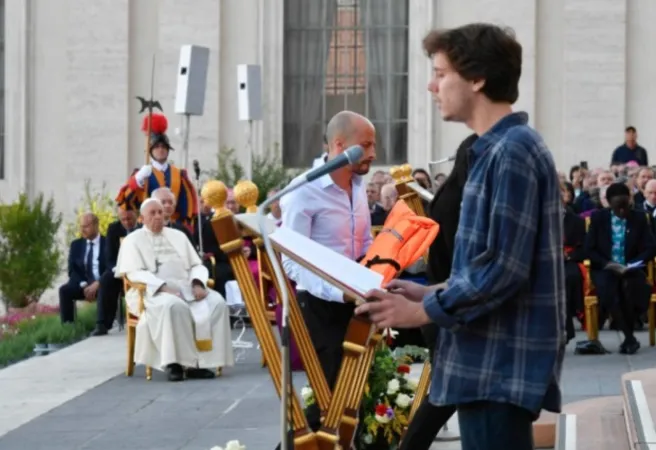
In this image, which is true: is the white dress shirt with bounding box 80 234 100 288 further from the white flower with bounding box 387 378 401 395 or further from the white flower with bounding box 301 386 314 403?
the white flower with bounding box 301 386 314 403

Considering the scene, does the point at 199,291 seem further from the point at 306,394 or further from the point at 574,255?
the point at 306,394

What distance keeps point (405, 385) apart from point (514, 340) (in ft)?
15.1

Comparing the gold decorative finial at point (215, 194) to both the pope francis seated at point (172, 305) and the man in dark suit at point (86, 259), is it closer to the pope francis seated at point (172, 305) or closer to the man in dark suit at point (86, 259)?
the pope francis seated at point (172, 305)

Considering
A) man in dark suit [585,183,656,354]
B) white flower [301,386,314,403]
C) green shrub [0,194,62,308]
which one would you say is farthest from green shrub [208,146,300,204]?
white flower [301,386,314,403]

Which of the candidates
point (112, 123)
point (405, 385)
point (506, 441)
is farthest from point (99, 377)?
point (112, 123)

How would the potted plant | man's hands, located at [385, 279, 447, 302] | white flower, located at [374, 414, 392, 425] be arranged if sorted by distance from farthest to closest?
the potted plant < white flower, located at [374, 414, 392, 425] < man's hands, located at [385, 279, 447, 302]

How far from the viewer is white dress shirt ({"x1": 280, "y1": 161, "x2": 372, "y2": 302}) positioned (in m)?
7.55

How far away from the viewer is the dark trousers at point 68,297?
58.0 ft

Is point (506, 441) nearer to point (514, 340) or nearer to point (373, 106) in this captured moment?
point (514, 340)

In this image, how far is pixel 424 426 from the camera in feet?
23.3

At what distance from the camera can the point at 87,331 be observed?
17719 mm

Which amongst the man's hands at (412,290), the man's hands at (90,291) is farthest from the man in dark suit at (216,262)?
the man's hands at (412,290)

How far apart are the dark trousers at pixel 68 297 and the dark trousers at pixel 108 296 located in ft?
1.50

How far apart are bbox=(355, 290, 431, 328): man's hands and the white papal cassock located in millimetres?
9069
